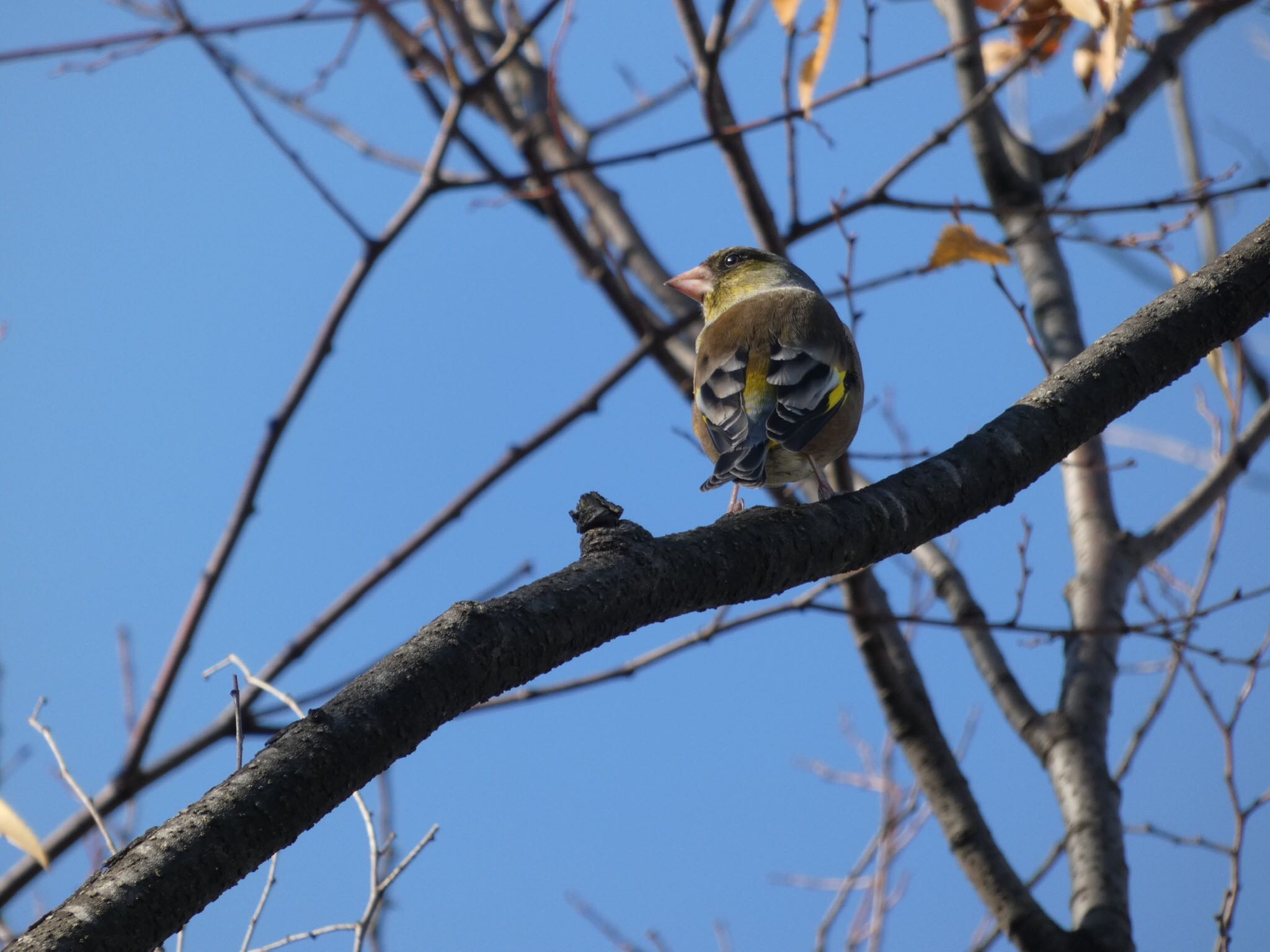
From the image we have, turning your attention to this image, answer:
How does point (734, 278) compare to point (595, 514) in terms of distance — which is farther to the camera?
point (734, 278)

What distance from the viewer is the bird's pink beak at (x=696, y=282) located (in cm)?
491

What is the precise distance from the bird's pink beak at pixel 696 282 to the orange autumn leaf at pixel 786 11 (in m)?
1.64

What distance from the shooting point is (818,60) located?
3512mm

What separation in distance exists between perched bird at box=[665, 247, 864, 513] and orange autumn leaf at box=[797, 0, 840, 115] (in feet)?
2.57

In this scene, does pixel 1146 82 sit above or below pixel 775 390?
above

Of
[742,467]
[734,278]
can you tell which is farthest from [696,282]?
[742,467]

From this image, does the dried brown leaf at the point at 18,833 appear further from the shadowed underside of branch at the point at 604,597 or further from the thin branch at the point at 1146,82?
the thin branch at the point at 1146,82

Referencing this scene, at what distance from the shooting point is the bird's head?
468 centimetres

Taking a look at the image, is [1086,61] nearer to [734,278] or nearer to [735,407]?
[734,278]

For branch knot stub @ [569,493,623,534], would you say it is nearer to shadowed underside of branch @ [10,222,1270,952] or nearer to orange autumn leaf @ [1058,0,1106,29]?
shadowed underside of branch @ [10,222,1270,952]

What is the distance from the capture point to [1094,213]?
3.92 meters

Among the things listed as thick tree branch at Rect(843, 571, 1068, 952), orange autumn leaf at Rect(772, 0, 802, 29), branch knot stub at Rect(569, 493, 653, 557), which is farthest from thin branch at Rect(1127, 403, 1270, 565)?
branch knot stub at Rect(569, 493, 653, 557)

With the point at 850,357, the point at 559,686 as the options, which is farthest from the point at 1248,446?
the point at 559,686

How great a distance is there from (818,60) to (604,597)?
93.1 inches
